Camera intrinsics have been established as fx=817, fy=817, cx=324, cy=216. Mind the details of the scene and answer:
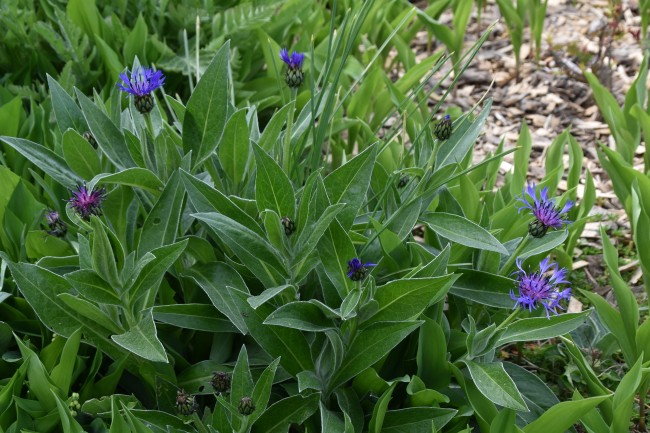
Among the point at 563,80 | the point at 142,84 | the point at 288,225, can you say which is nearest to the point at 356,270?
the point at 288,225

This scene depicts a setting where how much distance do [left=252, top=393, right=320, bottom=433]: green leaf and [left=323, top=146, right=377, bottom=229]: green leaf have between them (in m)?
0.39

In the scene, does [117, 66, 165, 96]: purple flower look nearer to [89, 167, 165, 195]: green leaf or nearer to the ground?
[89, 167, 165, 195]: green leaf

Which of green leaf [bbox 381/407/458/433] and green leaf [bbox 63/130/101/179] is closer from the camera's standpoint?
green leaf [bbox 381/407/458/433]

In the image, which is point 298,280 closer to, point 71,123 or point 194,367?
point 194,367

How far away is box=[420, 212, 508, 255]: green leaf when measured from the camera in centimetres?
179

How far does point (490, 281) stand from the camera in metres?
1.90

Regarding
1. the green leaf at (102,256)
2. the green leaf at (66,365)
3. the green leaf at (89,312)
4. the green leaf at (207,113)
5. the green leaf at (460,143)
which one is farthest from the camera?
the green leaf at (460,143)

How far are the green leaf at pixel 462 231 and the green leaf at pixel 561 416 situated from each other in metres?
0.34

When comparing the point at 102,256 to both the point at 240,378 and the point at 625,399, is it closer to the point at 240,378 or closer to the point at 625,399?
the point at 240,378

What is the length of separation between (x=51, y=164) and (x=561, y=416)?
4.26ft

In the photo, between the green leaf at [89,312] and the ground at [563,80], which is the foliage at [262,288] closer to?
the green leaf at [89,312]

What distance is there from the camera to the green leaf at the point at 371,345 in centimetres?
168

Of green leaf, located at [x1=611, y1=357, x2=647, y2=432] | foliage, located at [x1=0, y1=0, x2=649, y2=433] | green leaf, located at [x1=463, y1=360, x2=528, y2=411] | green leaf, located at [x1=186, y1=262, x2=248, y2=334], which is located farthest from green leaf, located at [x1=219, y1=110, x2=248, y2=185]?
green leaf, located at [x1=611, y1=357, x2=647, y2=432]

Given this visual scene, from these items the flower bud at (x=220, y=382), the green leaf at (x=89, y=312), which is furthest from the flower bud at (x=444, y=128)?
the green leaf at (x=89, y=312)
